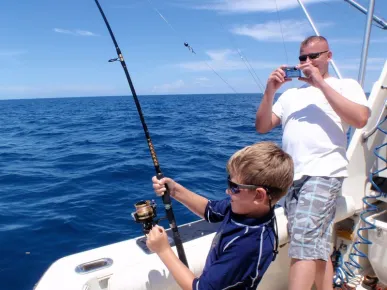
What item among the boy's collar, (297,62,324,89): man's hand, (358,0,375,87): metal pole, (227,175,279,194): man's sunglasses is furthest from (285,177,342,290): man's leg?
(358,0,375,87): metal pole

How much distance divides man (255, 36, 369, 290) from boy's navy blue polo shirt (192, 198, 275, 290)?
0.65 metres

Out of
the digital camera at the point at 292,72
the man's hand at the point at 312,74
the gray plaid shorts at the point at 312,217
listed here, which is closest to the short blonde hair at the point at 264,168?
the gray plaid shorts at the point at 312,217

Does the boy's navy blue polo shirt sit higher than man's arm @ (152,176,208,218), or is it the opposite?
man's arm @ (152,176,208,218)

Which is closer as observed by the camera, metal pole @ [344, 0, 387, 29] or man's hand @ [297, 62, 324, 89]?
→ man's hand @ [297, 62, 324, 89]

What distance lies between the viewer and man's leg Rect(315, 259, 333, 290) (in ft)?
6.22

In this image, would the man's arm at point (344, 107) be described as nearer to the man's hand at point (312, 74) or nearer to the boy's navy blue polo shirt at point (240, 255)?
the man's hand at point (312, 74)

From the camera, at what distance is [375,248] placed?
7.75 ft

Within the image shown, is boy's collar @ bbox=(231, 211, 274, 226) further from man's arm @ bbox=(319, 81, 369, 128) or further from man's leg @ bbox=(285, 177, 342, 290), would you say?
man's arm @ bbox=(319, 81, 369, 128)

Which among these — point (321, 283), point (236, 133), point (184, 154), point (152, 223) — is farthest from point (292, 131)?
point (236, 133)

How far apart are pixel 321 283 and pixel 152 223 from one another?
3.61 feet

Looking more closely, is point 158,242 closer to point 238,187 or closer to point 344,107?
point 238,187

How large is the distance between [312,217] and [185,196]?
2.40 ft

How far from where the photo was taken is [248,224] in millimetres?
1245

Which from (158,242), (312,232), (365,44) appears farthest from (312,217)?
(365,44)
